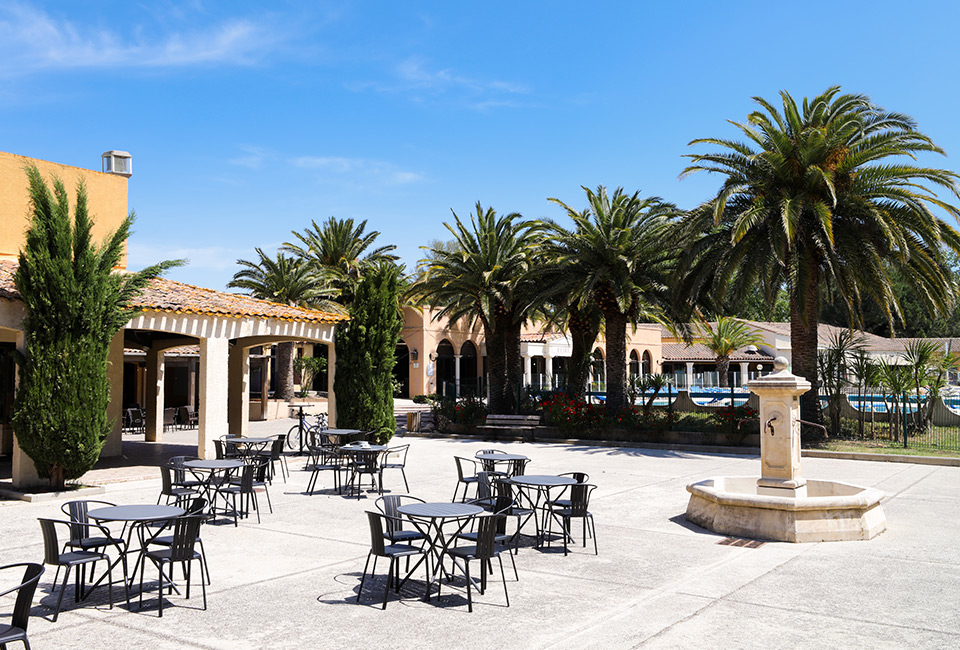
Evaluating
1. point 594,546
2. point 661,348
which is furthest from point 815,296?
point 661,348

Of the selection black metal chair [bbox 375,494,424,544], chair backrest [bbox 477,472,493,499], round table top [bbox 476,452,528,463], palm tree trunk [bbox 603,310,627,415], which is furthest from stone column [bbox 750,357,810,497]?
palm tree trunk [bbox 603,310,627,415]

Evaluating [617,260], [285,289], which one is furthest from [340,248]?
[617,260]

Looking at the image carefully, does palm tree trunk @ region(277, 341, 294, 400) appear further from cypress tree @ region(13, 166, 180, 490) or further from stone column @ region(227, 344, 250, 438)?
cypress tree @ region(13, 166, 180, 490)

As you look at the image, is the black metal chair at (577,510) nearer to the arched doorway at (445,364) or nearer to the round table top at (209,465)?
the round table top at (209,465)

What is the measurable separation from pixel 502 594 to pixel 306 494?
6.83 m

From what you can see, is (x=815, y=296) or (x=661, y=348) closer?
(x=815, y=296)

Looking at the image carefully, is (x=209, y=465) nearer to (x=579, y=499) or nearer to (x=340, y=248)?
(x=579, y=499)

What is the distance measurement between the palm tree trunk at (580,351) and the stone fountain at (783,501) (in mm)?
16051

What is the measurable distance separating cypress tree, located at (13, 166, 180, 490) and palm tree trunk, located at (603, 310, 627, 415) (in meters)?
16.0

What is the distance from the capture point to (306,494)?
13.1 meters

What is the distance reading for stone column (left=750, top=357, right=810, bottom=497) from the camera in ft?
34.0

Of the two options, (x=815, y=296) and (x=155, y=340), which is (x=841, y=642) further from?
(x=155, y=340)

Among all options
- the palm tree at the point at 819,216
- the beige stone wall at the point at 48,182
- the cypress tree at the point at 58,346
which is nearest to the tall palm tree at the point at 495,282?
the palm tree at the point at 819,216

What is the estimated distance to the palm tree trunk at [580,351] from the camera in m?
27.4
